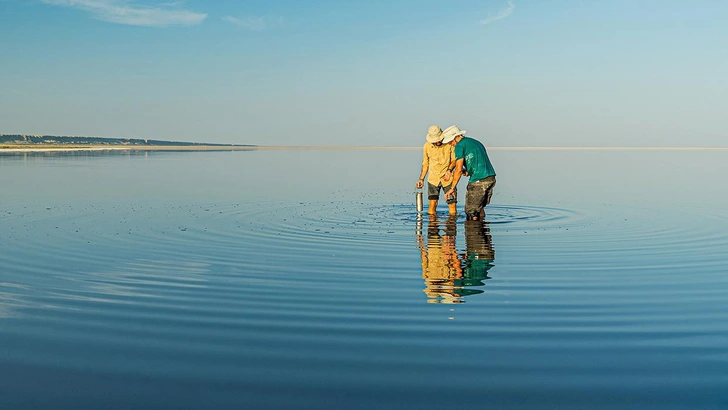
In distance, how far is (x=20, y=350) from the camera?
7.48 meters

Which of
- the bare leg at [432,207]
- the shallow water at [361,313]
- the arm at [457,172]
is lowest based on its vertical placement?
the shallow water at [361,313]

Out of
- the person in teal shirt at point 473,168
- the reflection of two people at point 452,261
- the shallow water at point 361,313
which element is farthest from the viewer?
the person in teal shirt at point 473,168

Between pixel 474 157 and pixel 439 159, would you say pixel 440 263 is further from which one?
pixel 439 159

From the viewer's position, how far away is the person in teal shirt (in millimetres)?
19969

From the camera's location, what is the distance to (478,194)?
20219 millimetres

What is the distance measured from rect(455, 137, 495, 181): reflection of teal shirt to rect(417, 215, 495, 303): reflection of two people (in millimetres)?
1530

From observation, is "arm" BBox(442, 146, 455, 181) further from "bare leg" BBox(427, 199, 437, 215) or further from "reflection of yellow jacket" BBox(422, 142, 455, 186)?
"bare leg" BBox(427, 199, 437, 215)

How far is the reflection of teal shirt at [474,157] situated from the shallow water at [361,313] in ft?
4.42

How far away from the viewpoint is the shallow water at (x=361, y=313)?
20.7 ft

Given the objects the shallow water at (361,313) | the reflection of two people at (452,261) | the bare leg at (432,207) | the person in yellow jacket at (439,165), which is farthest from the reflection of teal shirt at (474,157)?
the bare leg at (432,207)

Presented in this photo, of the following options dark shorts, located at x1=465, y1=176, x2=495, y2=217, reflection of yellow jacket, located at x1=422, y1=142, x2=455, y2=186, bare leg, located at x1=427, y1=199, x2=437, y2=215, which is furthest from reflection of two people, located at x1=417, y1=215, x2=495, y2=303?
bare leg, located at x1=427, y1=199, x2=437, y2=215

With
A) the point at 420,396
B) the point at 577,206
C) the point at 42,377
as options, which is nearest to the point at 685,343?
the point at 420,396

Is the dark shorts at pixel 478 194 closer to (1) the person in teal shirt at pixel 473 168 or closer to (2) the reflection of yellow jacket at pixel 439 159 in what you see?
(1) the person in teal shirt at pixel 473 168

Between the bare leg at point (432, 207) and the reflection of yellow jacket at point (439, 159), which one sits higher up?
the reflection of yellow jacket at point (439, 159)
